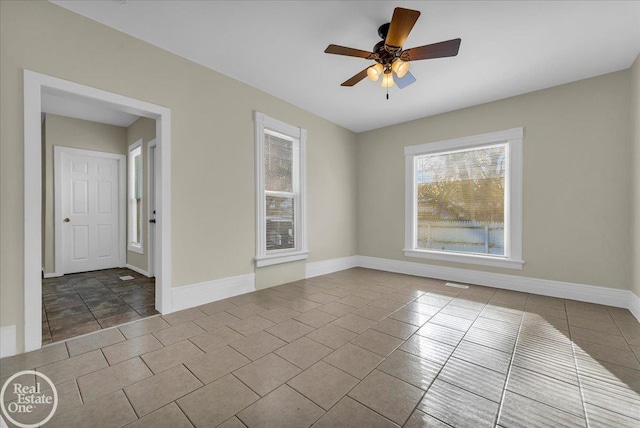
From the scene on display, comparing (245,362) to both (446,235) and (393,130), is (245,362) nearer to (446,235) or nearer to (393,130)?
(446,235)

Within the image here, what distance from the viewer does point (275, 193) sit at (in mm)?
4094

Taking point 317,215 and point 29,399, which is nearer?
point 29,399

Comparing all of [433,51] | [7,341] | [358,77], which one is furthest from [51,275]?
[433,51]

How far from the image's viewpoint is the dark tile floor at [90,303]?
98.8 inches

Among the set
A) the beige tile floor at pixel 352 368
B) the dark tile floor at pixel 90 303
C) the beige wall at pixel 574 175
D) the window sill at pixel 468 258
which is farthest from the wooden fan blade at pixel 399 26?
the dark tile floor at pixel 90 303

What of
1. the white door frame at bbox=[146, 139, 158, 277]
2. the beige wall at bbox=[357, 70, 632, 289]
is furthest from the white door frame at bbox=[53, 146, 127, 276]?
the beige wall at bbox=[357, 70, 632, 289]

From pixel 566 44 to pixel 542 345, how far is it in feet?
9.67

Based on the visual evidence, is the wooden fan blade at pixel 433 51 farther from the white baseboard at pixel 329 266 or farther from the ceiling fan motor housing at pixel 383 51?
the white baseboard at pixel 329 266

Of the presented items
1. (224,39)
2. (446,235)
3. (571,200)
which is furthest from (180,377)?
(571,200)

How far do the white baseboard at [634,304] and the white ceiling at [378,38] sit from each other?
2630 millimetres

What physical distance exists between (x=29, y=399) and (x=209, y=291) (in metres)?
1.71

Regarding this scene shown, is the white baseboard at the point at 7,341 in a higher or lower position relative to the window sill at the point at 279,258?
lower

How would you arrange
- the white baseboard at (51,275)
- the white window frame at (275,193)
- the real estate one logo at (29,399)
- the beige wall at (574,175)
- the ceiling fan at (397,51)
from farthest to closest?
the white baseboard at (51,275), the white window frame at (275,193), the beige wall at (574,175), the ceiling fan at (397,51), the real estate one logo at (29,399)

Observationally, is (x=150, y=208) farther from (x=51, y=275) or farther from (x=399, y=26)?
(x=399, y=26)
